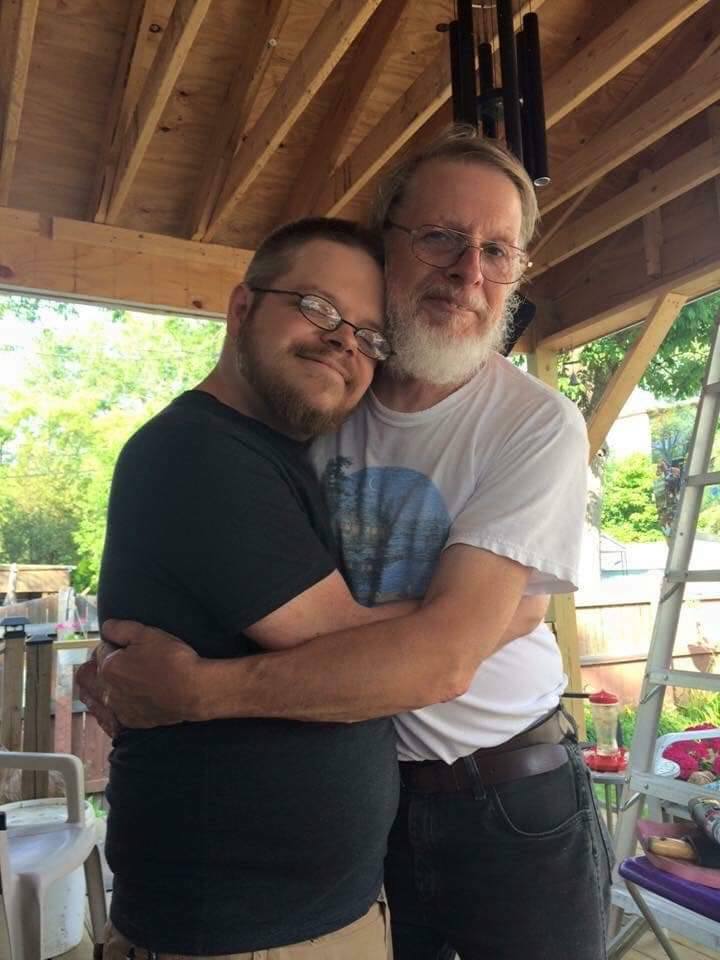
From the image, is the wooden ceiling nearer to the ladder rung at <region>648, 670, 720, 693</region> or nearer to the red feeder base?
the ladder rung at <region>648, 670, 720, 693</region>

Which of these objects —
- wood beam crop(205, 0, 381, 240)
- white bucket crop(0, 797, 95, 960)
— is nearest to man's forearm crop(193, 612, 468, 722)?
wood beam crop(205, 0, 381, 240)

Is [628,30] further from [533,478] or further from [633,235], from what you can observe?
[533,478]

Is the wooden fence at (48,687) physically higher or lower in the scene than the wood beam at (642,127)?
lower

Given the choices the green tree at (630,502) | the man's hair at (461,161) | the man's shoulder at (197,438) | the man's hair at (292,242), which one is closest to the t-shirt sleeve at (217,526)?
the man's shoulder at (197,438)

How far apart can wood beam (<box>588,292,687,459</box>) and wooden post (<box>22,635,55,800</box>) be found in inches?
104

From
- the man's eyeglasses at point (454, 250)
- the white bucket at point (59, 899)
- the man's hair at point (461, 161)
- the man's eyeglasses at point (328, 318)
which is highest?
the man's hair at point (461, 161)

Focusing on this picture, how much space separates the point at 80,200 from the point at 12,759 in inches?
94.6

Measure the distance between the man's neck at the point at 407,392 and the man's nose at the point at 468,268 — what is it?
0.56ft

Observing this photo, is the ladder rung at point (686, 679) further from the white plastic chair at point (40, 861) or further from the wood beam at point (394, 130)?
the wood beam at point (394, 130)

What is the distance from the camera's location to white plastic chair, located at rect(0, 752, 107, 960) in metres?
2.12

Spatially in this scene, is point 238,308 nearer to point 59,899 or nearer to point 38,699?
point 59,899

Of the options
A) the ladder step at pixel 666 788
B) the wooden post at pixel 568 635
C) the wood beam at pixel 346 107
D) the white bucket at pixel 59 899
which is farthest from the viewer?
the wooden post at pixel 568 635

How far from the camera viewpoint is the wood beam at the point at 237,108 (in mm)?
2869

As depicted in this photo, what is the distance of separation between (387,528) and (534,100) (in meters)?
1.78
